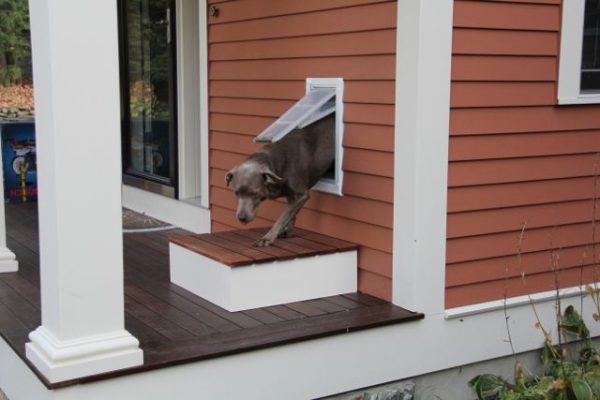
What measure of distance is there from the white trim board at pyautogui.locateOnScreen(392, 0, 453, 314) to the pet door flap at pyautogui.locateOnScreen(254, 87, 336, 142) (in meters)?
0.52

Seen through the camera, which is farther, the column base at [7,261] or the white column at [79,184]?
the column base at [7,261]

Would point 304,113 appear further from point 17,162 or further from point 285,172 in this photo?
point 17,162

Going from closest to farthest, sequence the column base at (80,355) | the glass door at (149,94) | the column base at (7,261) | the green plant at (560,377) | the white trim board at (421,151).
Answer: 1. the column base at (80,355)
2. the green plant at (560,377)
3. the white trim board at (421,151)
4. the column base at (7,261)
5. the glass door at (149,94)

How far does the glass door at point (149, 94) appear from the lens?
6.39 metres

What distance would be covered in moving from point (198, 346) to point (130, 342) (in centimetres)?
35

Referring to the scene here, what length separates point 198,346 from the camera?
134 inches

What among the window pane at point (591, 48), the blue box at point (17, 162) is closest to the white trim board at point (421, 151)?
the window pane at point (591, 48)

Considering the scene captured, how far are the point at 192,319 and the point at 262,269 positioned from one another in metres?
0.41

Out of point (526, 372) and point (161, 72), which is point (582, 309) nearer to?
point (526, 372)

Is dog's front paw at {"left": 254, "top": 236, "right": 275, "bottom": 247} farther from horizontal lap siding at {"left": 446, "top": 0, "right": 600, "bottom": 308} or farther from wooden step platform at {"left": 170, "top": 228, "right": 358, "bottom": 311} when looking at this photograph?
horizontal lap siding at {"left": 446, "top": 0, "right": 600, "bottom": 308}

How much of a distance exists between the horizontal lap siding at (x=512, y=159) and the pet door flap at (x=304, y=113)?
2.37 ft

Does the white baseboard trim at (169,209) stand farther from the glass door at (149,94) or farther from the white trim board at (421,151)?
the white trim board at (421,151)

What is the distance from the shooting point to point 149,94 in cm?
687

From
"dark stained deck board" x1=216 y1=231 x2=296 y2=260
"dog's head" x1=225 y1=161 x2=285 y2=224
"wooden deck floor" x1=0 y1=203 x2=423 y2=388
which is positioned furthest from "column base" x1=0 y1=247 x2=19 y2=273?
"dog's head" x1=225 y1=161 x2=285 y2=224
